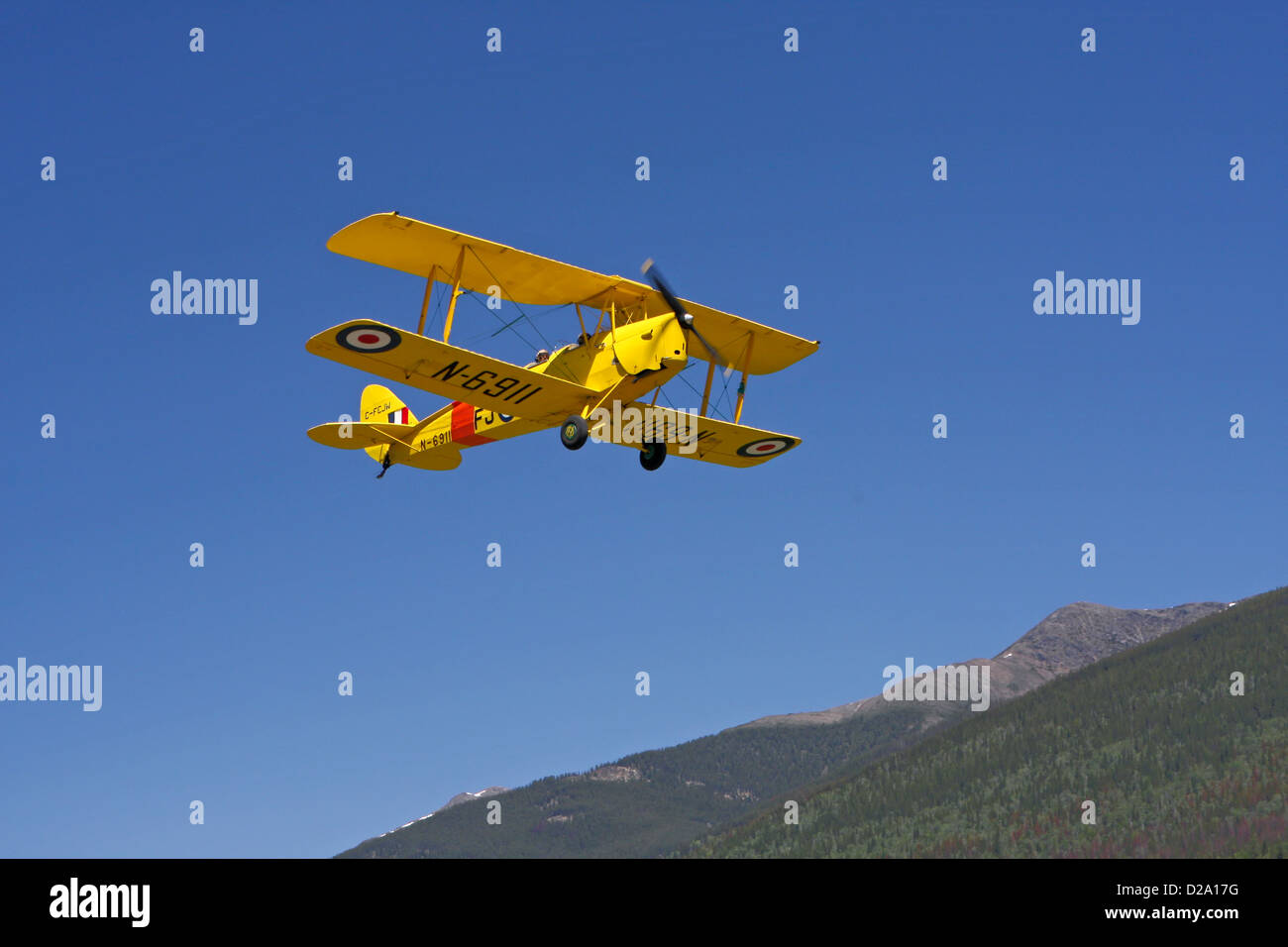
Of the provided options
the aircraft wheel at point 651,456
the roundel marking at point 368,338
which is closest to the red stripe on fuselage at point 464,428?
the aircraft wheel at point 651,456

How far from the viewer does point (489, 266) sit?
99.6 ft

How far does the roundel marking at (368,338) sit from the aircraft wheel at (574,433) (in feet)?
13.9

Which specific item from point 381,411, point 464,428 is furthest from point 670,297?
point 381,411

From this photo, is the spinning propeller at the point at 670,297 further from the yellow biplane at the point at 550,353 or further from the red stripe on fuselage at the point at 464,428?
the red stripe on fuselage at the point at 464,428

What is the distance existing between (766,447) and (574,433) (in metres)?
7.33

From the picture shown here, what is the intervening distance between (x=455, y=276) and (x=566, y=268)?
2458mm

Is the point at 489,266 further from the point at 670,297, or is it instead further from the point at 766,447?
the point at 766,447

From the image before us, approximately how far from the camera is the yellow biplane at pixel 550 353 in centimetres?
2805

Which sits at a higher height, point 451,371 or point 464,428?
point 464,428
